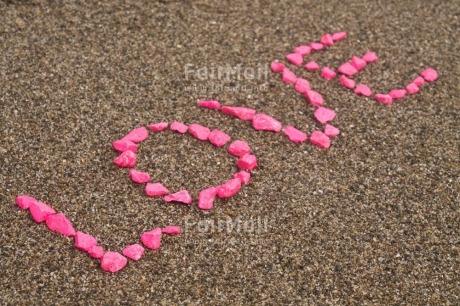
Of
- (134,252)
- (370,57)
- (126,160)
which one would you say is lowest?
(134,252)

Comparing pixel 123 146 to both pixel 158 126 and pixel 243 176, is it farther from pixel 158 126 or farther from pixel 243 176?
pixel 243 176

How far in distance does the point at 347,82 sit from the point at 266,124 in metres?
0.83

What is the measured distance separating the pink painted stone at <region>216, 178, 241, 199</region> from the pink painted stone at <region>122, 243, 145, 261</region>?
0.61 metres

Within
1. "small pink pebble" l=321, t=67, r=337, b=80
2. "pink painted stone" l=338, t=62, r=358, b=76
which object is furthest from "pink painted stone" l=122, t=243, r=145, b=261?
"pink painted stone" l=338, t=62, r=358, b=76

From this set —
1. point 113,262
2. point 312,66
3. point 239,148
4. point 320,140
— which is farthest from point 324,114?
point 113,262

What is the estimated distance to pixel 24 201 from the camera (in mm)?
3371

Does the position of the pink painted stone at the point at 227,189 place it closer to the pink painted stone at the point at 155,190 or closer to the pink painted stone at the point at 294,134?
the pink painted stone at the point at 155,190

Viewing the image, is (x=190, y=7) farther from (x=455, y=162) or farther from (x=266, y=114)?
(x=455, y=162)

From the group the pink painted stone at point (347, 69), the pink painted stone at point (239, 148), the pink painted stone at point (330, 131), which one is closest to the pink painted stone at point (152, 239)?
the pink painted stone at point (239, 148)

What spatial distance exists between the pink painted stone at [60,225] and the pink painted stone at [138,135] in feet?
2.45

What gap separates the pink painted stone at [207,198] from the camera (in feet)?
11.4

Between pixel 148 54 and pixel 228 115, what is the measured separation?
2.98ft

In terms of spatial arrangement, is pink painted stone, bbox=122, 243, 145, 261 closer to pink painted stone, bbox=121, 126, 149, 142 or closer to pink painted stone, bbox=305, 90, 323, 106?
pink painted stone, bbox=121, 126, 149, 142

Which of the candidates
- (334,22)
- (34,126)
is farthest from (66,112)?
(334,22)
